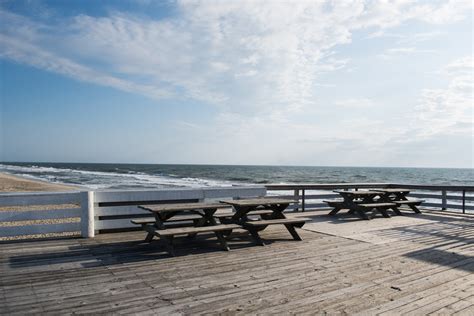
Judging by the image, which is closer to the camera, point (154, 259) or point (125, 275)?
point (125, 275)

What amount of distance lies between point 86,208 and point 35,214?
2.39 ft

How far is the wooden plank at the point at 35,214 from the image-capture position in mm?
5682

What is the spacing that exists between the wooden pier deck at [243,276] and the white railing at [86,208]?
0.26 metres

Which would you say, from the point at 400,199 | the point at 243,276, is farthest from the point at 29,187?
the point at 243,276

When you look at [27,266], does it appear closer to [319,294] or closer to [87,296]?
[87,296]

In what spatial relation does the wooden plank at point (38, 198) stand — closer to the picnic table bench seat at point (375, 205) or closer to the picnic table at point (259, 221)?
the picnic table at point (259, 221)

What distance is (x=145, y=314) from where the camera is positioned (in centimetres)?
307

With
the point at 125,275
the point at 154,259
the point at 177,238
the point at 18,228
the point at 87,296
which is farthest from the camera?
the point at 177,238

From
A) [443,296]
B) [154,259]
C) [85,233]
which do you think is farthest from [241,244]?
[443,296]

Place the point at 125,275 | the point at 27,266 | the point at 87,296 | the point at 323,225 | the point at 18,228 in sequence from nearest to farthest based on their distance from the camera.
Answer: the point at 87,296 → the point at 125,275 → the point at 27,266 → the point at 18,228 → the point at 323,225

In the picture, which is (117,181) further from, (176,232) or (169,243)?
(176,232)

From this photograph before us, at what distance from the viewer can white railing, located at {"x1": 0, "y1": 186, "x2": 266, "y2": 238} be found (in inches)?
226

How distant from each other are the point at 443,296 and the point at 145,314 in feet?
8.79

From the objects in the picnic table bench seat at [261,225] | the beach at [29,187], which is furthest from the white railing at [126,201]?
the beach at [29,187]
